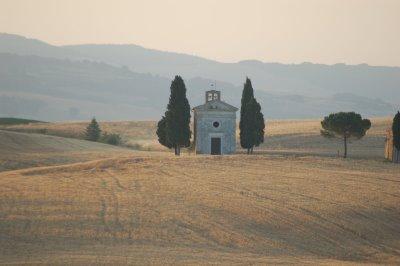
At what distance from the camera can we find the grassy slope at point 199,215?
28.4m

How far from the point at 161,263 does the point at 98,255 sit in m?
2.66

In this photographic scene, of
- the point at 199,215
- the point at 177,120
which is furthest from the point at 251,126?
the point at 199,215

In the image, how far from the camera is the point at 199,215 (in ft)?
115

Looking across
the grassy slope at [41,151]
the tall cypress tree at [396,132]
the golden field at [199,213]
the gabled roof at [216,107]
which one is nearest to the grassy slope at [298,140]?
the tall cypress tree at [396,132]

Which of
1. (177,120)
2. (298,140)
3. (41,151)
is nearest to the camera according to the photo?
(177,120)

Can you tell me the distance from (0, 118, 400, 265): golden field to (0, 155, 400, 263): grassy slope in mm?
50

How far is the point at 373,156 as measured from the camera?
69.3 metres

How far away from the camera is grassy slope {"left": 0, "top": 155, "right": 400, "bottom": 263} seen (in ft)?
93.2

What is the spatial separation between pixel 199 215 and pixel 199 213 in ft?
1.34

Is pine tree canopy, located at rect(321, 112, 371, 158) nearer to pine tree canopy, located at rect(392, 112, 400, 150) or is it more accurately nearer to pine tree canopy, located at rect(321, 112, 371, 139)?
pine tree canopy, located at rect(321, 112, 371, 139)

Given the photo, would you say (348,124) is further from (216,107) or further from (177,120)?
(177,120)

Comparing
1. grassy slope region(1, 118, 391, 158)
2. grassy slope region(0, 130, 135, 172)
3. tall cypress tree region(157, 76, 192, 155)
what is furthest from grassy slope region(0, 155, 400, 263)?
grassy slope region(1, 118, 391, 158)

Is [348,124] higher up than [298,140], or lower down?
higher up

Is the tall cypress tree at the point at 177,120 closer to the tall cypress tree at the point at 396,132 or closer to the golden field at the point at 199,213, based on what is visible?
the golden field at the point at 199,213
